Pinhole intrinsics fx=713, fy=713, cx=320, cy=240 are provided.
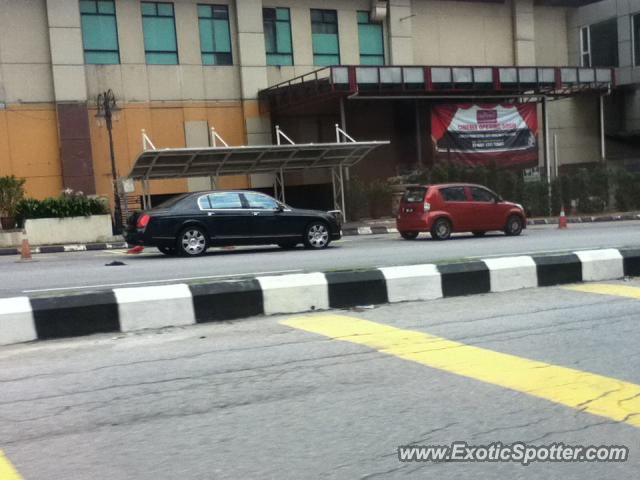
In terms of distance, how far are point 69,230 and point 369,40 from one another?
54.2ft

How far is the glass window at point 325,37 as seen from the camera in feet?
102

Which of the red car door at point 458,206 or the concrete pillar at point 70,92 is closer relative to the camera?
the red car door at point 458,206

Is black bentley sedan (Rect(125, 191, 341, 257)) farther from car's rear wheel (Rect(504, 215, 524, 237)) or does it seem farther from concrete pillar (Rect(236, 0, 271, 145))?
concrete pillar (Rect(236, 0, 271, 145))

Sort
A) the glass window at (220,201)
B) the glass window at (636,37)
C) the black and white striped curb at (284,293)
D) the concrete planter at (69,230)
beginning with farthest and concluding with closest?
the glass window at (636,37), the concrete planter at (69,230), the glass window at (220,201), the black and white striped curb at (284,293)

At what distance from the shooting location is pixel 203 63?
96.5 feet

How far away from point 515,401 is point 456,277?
3978mm

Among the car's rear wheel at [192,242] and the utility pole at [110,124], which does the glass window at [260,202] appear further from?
the utility pole at [110,124]

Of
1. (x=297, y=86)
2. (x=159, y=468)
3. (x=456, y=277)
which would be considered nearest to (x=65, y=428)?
(x=159, y=468)

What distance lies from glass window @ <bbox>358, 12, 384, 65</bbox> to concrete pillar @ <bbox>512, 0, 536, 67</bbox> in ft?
24.3

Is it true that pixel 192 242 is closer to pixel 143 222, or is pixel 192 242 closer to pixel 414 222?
pixel 143 222

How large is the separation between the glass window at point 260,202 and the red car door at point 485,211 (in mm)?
6062

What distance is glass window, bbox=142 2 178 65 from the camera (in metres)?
28.5

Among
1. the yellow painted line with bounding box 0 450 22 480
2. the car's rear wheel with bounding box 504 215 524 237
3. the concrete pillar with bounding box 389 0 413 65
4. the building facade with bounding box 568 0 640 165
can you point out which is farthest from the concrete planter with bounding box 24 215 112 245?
the building facade with bounding box 568 0 640 165

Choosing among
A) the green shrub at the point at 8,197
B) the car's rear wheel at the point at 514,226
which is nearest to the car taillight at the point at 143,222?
the green shrub at the point at 8,197
